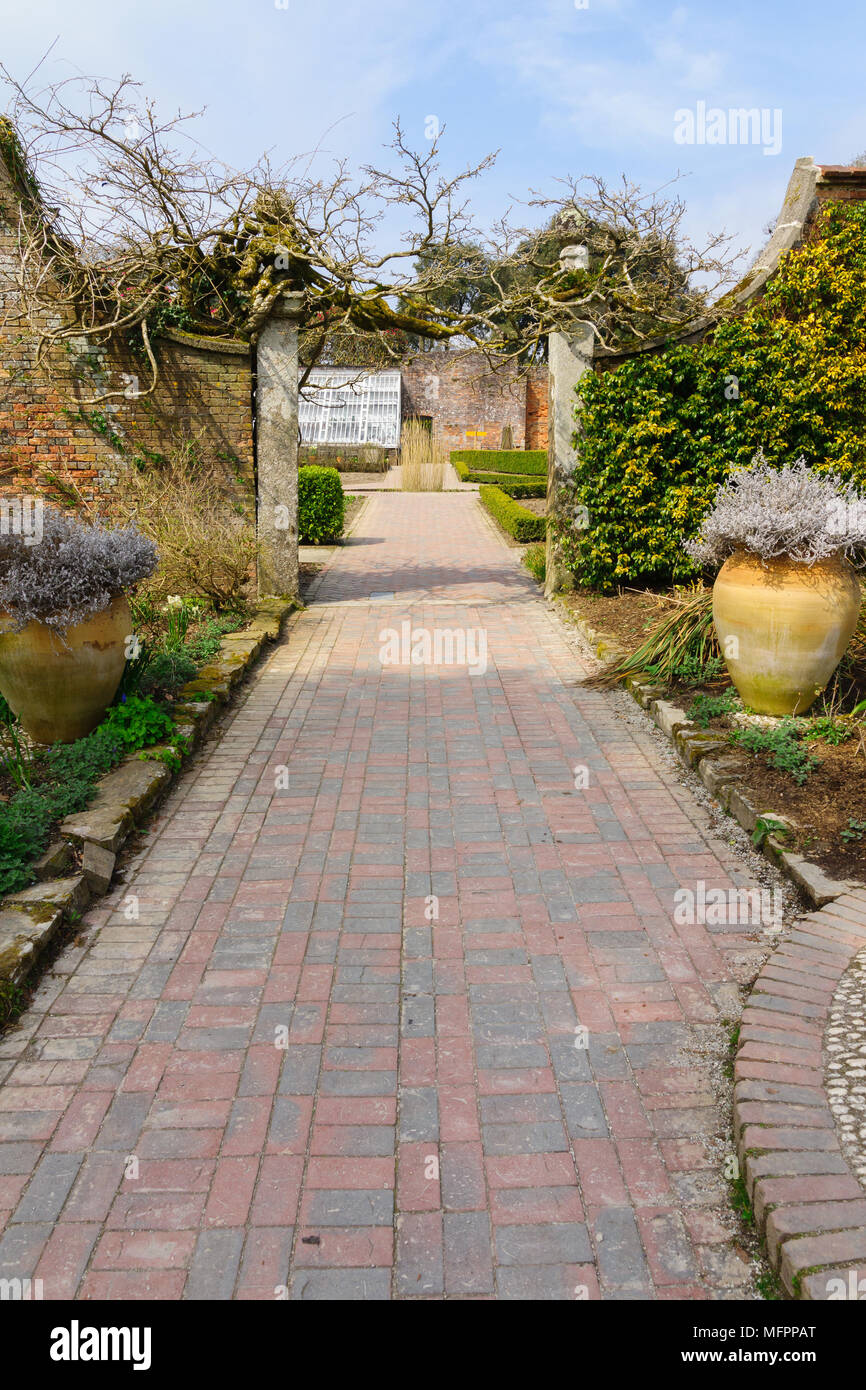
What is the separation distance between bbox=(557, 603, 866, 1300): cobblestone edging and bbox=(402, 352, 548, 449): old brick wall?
32208mm

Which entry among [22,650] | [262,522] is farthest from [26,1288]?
[262,522]

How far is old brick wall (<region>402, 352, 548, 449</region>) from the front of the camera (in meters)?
34.0

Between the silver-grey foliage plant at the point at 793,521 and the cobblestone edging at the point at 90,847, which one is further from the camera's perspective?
the silver-grey foliage plant at the point at 793,521

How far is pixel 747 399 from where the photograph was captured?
26.6 ft

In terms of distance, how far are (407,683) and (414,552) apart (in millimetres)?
6930

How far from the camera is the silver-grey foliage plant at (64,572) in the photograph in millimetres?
4602

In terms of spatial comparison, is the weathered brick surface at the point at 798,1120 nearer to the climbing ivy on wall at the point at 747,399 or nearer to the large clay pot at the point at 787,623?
the large clay pot at the point at 787,623

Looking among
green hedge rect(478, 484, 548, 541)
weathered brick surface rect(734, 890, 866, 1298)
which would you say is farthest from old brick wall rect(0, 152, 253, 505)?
weathered brick surface rect(734, 890, 866, 1298)

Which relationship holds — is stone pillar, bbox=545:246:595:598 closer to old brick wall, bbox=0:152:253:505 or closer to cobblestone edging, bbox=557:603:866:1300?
old brick wall, bbox=0:152:253:505

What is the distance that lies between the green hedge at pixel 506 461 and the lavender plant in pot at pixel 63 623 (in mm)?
22531

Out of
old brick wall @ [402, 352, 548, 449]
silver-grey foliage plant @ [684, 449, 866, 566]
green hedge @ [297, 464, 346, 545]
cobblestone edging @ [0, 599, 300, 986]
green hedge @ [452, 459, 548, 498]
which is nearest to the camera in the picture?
cobblestone edging @ [0, 599, 300, 986]

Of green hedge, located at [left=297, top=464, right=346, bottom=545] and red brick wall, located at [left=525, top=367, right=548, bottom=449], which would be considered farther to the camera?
red brick wall, located at [left=525, top=367, right=548, bottom=449]

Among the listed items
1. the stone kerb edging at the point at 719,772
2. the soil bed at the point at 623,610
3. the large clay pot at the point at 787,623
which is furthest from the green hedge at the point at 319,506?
the large clay pot at the point at 787,623
